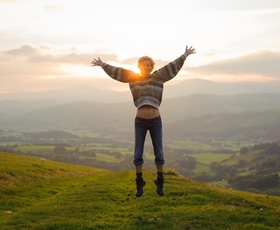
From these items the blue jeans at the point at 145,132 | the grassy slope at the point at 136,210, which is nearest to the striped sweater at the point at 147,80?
the blue jeans at the point at 145,132

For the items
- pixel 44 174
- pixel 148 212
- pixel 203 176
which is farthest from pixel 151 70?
pixel 203 176

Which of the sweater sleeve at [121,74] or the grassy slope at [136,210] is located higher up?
the sweater sleeve at [121,74]

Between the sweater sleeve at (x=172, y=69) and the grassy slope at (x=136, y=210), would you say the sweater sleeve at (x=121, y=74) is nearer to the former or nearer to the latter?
the sweater sleeve at (x=172, y=69)

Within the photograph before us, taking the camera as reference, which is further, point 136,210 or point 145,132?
point 136,210

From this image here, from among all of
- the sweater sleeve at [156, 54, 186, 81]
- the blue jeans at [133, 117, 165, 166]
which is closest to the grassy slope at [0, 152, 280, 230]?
the blue jeans at [133, 117, 165, 166]

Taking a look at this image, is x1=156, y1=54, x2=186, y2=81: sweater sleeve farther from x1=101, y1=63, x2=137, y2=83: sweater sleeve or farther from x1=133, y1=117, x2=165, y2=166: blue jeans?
x1=133, y1=117, x2=165, y2=166: blue jeans

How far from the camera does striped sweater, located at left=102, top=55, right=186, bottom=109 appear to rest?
9188mm

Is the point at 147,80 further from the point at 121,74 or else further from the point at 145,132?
the point at 145,132

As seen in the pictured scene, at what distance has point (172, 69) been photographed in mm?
9734

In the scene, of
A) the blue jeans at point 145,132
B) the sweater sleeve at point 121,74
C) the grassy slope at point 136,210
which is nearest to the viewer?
the blue jeans at point 145,132

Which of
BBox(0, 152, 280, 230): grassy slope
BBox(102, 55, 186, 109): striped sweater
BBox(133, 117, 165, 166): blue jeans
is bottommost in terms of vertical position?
BBox(0, 152, 280, 230): grassy slope

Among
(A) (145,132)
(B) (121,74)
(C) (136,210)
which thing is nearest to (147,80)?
(B) (121,74)

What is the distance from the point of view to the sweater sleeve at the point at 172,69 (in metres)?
9.58

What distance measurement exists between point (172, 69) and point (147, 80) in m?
0.99
